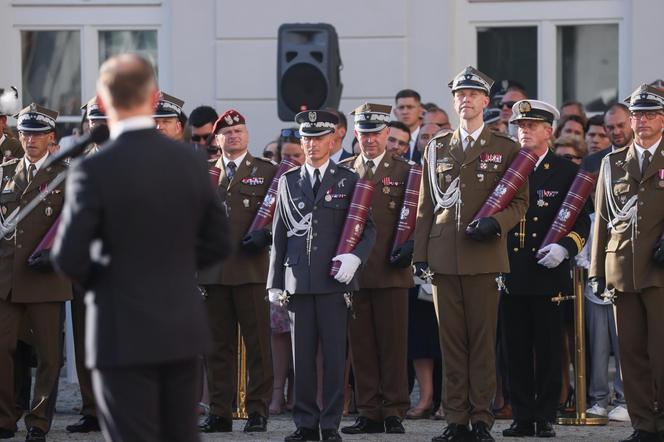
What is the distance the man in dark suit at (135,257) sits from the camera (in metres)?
5.54

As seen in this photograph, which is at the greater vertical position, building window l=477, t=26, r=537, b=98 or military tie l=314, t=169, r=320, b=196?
building window l=477, t=26, r=537, b=98

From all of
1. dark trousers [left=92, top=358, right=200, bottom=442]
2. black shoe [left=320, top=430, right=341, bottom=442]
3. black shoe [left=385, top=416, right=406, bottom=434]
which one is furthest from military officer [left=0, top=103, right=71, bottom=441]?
dark trousers [left=92, top=358, right=200, bottom=442]

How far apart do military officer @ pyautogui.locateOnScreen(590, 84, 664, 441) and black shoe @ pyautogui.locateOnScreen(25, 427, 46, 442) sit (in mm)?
3322

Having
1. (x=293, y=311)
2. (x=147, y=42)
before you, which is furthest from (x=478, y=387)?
(x=147, y=42)

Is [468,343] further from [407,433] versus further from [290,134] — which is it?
[290,134]

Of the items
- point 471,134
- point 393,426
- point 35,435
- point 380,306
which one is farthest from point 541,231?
point 35,435

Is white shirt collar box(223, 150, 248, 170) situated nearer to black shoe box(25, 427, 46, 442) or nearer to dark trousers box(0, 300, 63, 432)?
dark trousers box(0, 300, 63, 432)

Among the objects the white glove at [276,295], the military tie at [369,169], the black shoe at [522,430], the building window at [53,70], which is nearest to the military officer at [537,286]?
the black shoe at [522,430]

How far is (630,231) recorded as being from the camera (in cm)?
884

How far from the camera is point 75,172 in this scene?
555 centimetres

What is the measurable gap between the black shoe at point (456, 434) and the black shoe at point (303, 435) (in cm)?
68

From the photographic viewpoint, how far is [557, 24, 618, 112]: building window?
47.8 feet

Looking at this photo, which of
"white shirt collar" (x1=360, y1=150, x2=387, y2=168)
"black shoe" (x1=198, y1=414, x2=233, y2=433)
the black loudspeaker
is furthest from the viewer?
the black loudspeaker

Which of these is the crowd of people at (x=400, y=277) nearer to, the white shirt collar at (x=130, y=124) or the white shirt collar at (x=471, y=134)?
the white shirt collar at (x=471, y=134)
